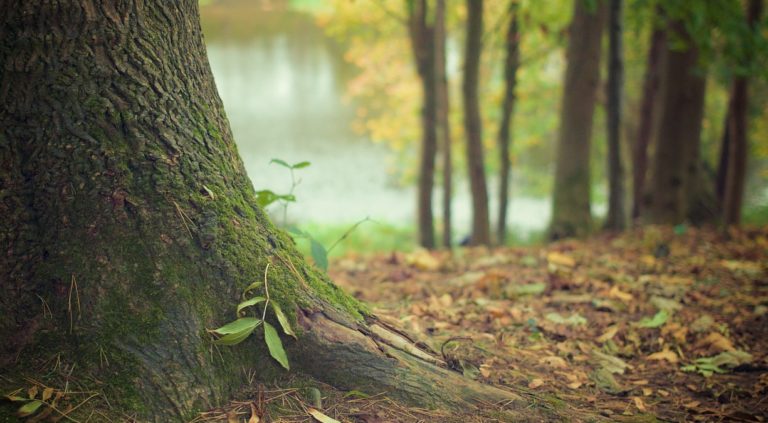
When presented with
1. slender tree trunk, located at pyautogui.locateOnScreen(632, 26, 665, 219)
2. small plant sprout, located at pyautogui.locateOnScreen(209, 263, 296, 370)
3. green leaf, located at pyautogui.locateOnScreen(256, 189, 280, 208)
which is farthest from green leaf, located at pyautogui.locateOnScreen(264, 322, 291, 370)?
slender tree trunk, located at pyautogui.locateOnScreen(632, 26, 665, 219)

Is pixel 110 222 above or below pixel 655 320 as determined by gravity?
above

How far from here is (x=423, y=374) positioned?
226cm

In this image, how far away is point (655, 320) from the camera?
330 centimetres

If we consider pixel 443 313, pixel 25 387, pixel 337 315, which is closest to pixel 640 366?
pixel 443 313

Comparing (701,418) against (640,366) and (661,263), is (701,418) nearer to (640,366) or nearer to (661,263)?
(640,366)

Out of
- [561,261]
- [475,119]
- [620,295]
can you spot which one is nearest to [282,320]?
[620,295]

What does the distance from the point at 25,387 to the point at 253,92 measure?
828 inches

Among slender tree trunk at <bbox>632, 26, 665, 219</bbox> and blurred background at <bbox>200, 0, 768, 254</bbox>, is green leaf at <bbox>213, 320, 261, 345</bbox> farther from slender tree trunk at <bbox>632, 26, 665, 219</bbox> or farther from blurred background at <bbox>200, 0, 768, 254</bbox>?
slender tree trunk at <bbox>632, 26, 665, 219</bbox>

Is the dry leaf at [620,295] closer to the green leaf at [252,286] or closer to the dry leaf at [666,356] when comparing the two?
the dry leaf at [666,356]

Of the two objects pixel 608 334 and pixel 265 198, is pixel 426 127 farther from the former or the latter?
pixel 265 198

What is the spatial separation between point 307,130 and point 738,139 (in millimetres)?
16704

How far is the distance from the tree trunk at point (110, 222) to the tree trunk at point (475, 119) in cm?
600

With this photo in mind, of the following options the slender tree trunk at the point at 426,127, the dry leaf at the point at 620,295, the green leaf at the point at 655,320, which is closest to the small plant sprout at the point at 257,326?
the green leaf at the point at 655,320

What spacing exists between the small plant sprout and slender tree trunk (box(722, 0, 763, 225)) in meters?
7.22
